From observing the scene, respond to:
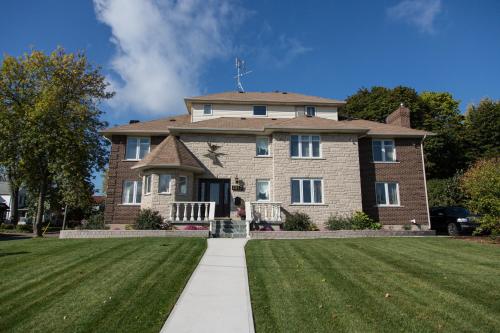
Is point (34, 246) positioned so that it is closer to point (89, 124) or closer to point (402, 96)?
point (89, 124)

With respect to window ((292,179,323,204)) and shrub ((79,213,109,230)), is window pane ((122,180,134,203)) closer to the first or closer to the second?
shrub ((79,213,109,230))

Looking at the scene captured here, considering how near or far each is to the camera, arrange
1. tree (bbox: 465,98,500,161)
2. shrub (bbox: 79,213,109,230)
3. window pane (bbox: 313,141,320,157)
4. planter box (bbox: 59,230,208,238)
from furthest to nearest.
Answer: tree (bbox: 465,98,500,161) → window pane (bbox: 313,141,320,157) → shrub (bbox: 79,213,109,230) → planter box (bbox: 59,230,208,238)

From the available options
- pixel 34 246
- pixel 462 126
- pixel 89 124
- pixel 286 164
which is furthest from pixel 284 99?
pixel 462 126

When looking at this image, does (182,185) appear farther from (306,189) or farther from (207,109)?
(306,189)

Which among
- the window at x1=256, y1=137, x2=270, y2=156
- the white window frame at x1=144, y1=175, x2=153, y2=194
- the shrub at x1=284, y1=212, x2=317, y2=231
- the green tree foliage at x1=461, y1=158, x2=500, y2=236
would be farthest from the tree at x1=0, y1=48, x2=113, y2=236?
the green tree foliage at x1=461, y1=158, x2=500, y2=236

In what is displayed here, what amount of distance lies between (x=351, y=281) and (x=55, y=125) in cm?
2104

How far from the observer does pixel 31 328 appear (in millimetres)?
4566

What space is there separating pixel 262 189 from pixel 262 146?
2707mm

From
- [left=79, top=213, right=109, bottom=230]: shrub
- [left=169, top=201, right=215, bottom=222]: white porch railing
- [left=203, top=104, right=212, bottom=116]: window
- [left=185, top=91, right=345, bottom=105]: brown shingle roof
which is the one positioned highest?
[left=185, top=91, right=345, bottom=105]: brown shingle roof

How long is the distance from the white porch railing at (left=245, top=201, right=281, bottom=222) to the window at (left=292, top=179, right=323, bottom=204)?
4.88ft

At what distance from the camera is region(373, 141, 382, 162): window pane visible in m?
20.4

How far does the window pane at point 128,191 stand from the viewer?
1941 centimetres

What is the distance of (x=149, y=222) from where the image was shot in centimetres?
1576

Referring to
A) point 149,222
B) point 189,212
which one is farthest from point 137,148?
point 149,222
